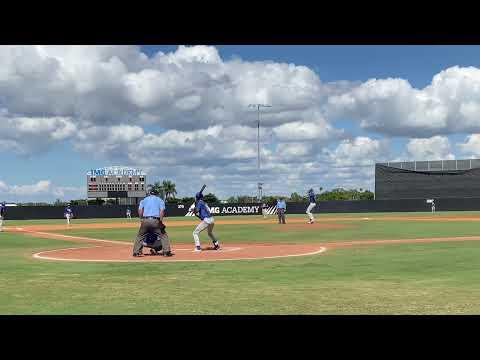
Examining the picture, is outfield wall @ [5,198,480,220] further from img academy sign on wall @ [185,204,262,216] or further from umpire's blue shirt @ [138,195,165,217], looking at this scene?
umpire's blue shirt @ [138,195,165,217]

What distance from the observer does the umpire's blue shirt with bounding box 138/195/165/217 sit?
626 inches

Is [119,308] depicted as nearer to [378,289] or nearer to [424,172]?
[378,289]

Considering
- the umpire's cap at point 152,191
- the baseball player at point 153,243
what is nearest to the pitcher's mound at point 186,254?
the baseball player at point 153,243

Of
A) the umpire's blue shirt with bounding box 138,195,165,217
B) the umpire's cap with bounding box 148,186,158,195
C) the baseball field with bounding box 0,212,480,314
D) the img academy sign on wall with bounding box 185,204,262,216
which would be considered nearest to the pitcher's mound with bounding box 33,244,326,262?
the baseball field with bounding box 0,212,480,314

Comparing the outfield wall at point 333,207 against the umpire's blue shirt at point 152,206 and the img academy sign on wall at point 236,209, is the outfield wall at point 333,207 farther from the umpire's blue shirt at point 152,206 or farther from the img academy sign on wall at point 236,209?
the umpire's blue shirt at point 152,206

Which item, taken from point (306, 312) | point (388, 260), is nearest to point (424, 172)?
point (388, 260)

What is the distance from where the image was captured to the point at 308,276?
11.4m

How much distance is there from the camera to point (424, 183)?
3376 inches

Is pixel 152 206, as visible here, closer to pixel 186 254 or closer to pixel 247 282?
pixel 186 254
